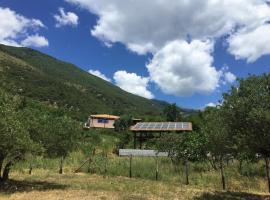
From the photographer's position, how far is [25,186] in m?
20.6

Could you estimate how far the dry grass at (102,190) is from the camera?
714 inches

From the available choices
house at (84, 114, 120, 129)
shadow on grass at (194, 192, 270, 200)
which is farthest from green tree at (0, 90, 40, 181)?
house at (84, 114, 120, 129)

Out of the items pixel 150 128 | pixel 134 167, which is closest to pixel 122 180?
pixel 134 167

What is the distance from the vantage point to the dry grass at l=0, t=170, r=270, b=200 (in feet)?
59.5

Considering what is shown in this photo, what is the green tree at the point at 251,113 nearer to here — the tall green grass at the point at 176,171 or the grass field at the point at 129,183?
the grass field at the point at 129,183

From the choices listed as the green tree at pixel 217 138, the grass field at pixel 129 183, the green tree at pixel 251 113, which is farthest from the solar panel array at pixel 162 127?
the green tree at pixel 251 113

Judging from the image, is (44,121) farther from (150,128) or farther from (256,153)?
(150,128)

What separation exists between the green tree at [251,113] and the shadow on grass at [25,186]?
34.1 ft

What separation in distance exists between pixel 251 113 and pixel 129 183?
412 inches

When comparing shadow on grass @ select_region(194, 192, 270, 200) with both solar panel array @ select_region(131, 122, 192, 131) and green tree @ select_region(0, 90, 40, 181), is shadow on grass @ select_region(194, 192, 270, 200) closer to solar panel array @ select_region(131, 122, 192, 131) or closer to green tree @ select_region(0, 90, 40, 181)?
green tree @ select_region(0, 90, 40, 181)

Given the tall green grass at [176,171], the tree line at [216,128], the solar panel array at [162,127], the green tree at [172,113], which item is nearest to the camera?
the tree line at [216,128]

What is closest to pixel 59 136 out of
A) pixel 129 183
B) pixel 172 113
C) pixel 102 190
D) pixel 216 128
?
pixel 102 190

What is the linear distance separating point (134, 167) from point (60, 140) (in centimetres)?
889

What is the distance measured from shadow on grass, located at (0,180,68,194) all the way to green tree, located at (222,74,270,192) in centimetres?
1040
